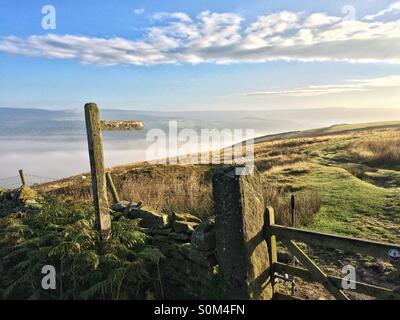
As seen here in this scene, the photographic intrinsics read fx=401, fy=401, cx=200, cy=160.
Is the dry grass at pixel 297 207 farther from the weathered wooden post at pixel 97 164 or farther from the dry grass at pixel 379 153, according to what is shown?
the dry grass at pixel 379 153

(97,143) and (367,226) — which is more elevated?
(97,143)

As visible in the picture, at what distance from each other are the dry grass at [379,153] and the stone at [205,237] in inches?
607

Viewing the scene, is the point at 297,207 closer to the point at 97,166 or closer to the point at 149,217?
the point at 149,217

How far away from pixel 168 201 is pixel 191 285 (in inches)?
150

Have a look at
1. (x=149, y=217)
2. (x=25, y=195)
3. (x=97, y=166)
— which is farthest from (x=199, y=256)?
(x=25, y=195)

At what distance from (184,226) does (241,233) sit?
1554mm

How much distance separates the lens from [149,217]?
23.7 feet

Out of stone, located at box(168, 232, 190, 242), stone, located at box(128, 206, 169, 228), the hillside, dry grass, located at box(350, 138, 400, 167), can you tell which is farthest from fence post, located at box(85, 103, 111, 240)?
dry grass, located at box(350, 138, 400, 167)

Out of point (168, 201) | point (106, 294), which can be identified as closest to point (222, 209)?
point (106, 294)

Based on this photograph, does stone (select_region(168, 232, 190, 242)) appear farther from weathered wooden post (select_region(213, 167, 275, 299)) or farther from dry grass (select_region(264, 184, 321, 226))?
dry grass (select_region(264, 184, 321, 226))

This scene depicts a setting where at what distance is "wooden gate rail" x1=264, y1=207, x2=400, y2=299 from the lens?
4.42m

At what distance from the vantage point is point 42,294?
632 centimetres
